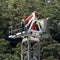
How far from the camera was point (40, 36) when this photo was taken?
30.4ft

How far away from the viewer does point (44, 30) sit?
9.29 metres

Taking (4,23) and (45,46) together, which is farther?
(4,23)

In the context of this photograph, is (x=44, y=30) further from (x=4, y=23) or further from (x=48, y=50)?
(x=4, y=23)

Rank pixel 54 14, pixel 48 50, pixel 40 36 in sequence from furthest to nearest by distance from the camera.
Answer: pixel 54 14
pixel 48 50
pixel 40 36

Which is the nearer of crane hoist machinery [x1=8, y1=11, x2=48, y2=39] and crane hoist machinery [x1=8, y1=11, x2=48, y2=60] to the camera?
crane hoist machinery [x1=8, y1=11, x2=48, y2=60]

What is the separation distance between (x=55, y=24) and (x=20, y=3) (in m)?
2.06

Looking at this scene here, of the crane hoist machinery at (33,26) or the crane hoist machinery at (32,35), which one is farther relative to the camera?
the crane hoist machinery at (33,26)

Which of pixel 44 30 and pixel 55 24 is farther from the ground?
pixel 44 30

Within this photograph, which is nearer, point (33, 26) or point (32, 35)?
point (32, 35)

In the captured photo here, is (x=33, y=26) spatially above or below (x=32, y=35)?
above

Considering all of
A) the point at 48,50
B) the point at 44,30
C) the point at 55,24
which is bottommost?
the point at 48,50

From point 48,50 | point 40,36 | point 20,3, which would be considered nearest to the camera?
point 40,36

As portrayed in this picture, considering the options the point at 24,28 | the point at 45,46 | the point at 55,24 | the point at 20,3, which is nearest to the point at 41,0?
the point at 20,3

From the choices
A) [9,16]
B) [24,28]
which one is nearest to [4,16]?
[9,16]
